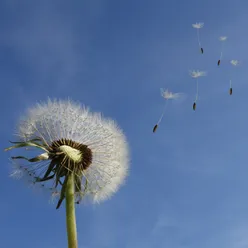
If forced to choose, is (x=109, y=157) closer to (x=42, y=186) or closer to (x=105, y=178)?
(x=105, y=178)

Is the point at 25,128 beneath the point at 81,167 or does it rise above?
above

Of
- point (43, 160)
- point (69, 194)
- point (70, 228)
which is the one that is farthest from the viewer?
point (43, 160)

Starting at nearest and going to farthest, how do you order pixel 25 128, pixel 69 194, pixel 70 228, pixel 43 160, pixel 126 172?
pixel 70 228 < pixel 69 194 < pixel 43 160 < pixel 25 128 < pixel 126 172

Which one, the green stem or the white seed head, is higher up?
the white seed head

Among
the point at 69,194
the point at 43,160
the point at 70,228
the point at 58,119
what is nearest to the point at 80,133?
the point at 58,119

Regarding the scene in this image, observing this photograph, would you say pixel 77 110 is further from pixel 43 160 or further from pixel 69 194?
pixel 69 194

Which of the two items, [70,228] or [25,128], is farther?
[25,128]

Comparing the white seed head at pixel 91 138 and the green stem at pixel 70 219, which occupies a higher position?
the white seed head at pixel 91 138

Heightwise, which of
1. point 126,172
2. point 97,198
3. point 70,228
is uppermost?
point 126,172

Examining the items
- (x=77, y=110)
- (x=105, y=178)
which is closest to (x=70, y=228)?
(x=105, y=178)
